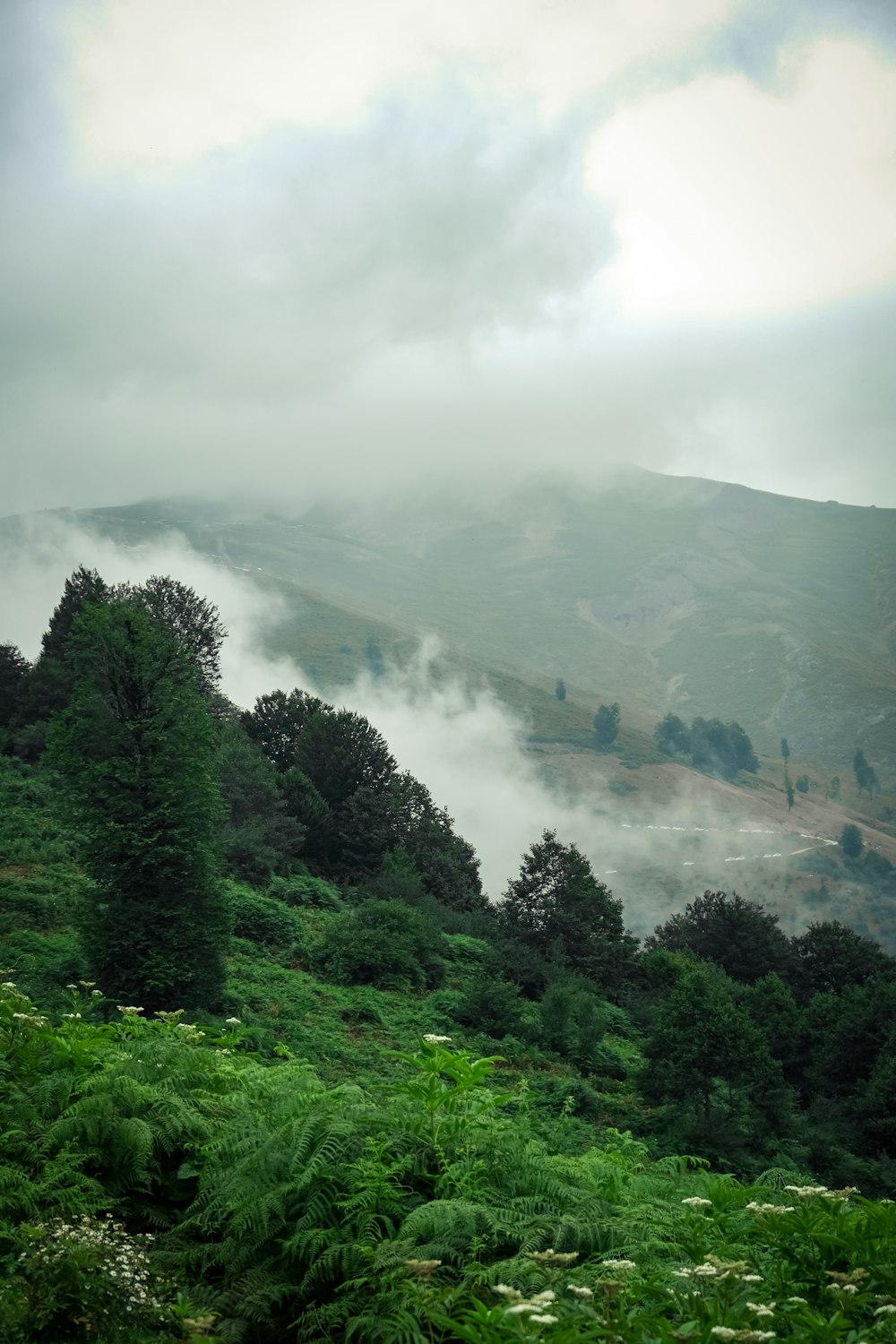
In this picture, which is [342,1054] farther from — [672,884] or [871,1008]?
[672,884]

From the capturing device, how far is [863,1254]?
623cm

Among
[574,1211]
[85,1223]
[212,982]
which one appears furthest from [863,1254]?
[212,982]

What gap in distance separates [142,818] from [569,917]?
2951cm

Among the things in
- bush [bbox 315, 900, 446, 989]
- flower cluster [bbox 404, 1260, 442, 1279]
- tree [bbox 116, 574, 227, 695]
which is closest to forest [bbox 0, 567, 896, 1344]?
flower cluster [bbox 404, 1260, 442, 1279]

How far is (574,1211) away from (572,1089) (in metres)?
20.6

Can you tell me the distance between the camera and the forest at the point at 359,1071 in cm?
630

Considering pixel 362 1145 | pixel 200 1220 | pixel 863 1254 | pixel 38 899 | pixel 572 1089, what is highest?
pixel 863 1254

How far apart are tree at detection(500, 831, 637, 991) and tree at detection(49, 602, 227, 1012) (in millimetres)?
24815

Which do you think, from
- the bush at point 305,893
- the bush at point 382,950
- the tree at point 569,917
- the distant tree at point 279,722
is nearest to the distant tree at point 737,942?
the tree at point 569,917

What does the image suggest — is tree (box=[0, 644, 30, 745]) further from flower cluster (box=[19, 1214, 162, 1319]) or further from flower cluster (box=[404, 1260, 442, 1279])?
flower cluster (box=[404, 1260, 442, 1279])

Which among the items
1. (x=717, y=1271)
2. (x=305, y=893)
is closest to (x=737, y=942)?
(x=305, y=893)

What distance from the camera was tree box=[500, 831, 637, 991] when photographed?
47.4 metres

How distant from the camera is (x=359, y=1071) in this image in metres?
21.1

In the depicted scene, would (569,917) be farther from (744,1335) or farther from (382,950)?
(744,1335)
